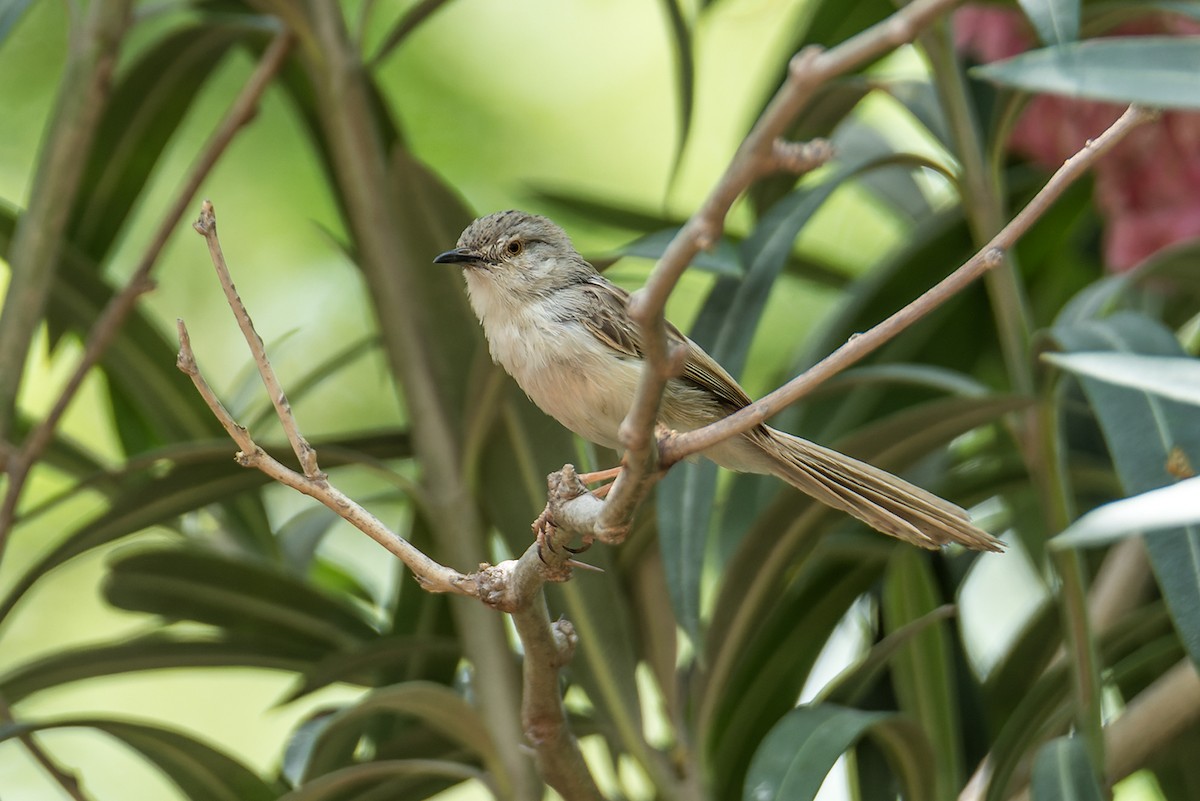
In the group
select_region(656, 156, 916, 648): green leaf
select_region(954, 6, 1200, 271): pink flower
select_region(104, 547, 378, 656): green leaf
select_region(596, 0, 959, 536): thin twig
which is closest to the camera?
select_region(596, 0, 959, 536): thin twig

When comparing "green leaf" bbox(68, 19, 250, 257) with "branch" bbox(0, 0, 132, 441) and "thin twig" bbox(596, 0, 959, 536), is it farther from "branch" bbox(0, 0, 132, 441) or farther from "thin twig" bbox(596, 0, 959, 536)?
"thin twig" bbox(596, 0, 959, 536)

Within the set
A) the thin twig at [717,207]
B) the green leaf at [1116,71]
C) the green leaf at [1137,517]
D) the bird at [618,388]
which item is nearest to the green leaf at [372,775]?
the bird at [618,388]

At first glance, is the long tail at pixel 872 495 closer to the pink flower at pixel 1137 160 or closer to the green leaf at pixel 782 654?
the green leaf at pixel 782 654

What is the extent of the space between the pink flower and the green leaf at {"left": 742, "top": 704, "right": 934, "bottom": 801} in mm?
1084

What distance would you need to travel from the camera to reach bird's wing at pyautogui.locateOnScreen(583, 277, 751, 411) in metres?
1.83

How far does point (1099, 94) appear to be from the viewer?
162 centimetres

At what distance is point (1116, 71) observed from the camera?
1.66m

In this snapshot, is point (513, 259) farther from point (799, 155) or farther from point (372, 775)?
point (799, 155)

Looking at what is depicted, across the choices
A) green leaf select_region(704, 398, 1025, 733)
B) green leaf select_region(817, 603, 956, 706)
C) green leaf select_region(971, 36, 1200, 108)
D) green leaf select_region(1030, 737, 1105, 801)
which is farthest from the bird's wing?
green leaf select_region(1030, 737, 1105, 801)

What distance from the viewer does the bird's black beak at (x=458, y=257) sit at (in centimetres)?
207

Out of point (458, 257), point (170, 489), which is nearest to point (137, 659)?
point (170, 489)

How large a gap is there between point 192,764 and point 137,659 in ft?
0.74

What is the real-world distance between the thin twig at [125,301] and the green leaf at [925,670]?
4.34 feet

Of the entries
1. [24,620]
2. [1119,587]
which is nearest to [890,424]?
[1119,587]
